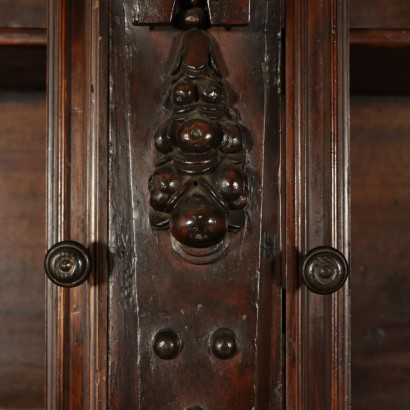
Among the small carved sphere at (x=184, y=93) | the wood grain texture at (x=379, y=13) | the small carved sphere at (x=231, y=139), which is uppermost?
the wood grain texture at (x=379, y=13)

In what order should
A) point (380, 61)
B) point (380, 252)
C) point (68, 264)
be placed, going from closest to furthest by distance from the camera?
point (68, 264) → point (380, 61) → point (380, 252)

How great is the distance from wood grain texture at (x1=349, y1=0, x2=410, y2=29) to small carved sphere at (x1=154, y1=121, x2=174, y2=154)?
0.33 meters

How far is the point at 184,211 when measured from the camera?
0.60 meters

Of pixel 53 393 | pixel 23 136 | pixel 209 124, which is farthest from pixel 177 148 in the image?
pixel 23 136

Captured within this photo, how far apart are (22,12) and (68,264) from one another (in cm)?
40

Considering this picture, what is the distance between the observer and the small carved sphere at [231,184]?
614mm

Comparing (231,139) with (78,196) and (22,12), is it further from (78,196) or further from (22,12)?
(22,12)

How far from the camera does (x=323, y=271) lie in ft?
1.95

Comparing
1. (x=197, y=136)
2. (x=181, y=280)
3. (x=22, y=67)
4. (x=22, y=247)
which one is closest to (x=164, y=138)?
(x=197, y=136)

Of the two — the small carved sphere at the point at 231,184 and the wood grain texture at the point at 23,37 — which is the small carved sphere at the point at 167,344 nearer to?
the small carved sphere at the point at 231,184

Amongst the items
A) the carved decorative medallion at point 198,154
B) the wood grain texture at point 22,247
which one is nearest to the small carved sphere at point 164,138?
the carved decorative medallion at point 198,154

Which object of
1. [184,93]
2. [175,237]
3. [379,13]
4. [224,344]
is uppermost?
[379,13]

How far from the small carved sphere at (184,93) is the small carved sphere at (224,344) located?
228 mm

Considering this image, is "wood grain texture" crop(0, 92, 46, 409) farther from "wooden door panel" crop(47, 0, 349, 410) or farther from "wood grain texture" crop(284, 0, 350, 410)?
"wood grain texture" crop(284, 0, 350, 410)
